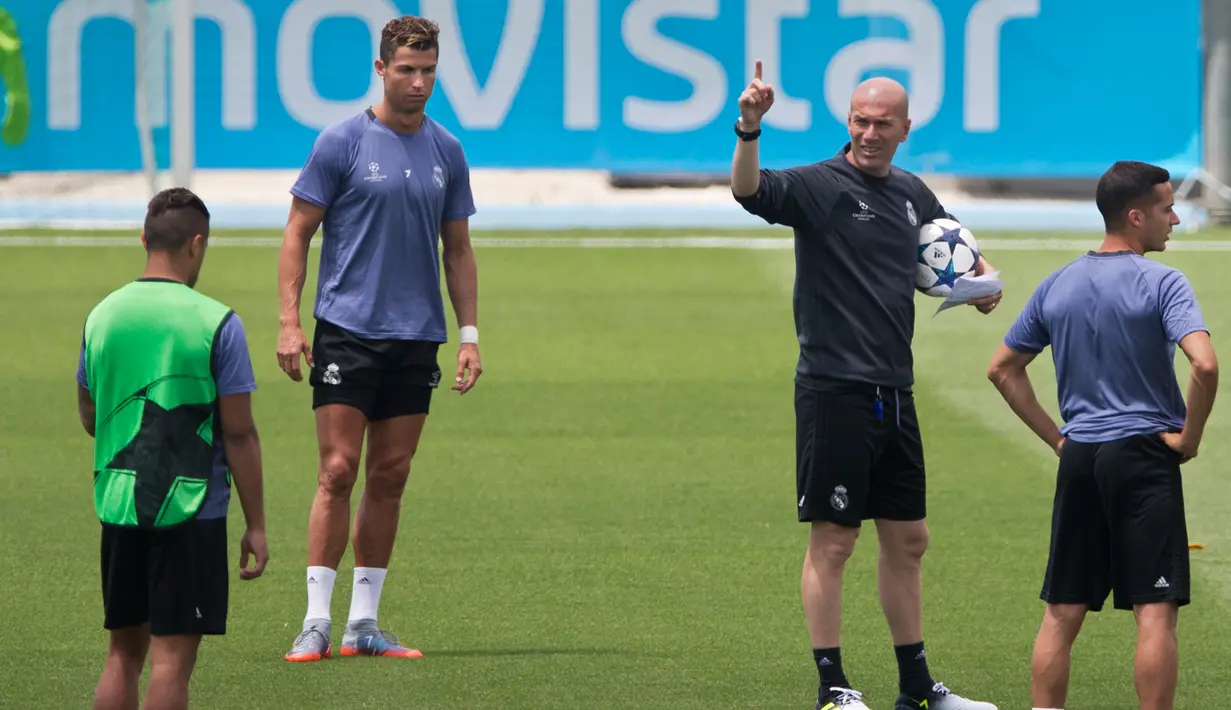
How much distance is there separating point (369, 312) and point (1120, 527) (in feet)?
9.26

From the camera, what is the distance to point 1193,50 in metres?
23.0

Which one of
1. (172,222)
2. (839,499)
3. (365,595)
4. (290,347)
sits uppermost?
(172,222)

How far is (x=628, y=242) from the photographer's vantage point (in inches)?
850

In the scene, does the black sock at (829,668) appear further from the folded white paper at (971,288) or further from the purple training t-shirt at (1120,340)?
the folded white paper at (971,288)

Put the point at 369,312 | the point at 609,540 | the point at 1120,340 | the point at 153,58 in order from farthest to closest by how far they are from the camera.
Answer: the point at 153,58 → the point at 609,540 → the point at 369,312 → the point at 1120,340

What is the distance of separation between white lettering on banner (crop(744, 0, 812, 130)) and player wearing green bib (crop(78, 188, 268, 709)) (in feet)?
58.8

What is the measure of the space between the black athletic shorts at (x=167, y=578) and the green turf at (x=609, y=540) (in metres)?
1.21

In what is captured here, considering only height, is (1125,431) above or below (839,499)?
above

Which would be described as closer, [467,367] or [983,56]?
[467,367]

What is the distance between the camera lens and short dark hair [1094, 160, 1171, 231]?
5.89 metres

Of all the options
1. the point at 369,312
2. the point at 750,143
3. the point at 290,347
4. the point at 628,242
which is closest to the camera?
the point at 750,143

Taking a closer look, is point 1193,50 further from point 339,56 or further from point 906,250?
point 906,250

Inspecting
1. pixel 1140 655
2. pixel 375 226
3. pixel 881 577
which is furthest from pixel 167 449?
pixel 1140 655

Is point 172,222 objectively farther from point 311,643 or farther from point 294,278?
point 311,643
